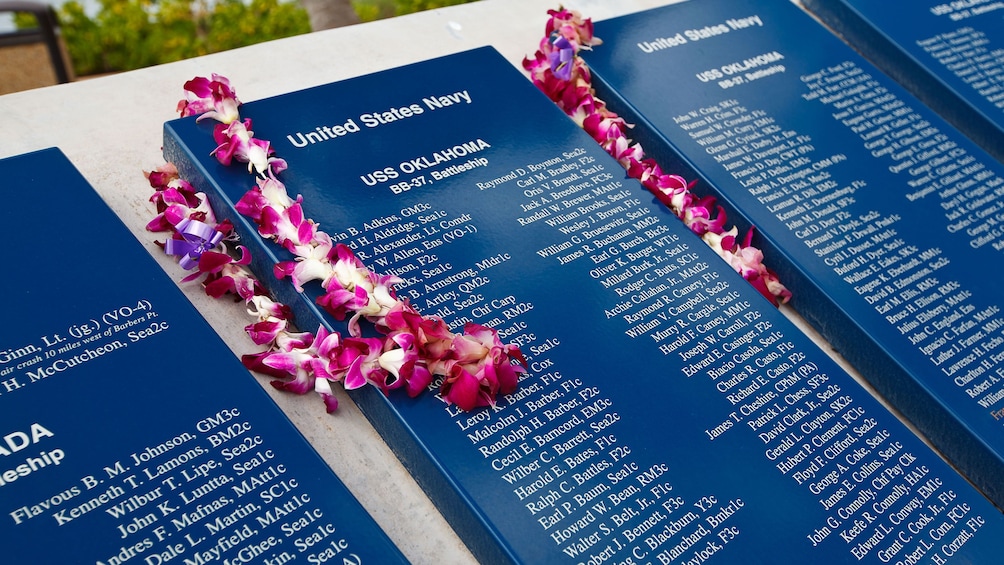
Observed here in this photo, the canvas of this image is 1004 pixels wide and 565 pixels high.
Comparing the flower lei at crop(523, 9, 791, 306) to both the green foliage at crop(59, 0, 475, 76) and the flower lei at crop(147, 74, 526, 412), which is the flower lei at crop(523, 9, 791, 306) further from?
the green foliage at crop(59, 0, 475, 76)

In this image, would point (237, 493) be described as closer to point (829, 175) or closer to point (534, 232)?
point (534, 232)

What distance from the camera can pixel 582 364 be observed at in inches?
66.8

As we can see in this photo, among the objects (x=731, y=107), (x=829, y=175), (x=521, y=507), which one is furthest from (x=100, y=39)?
(x=521, y=507)

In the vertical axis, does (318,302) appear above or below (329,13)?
below

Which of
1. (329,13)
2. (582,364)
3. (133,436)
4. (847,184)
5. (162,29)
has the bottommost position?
(133,436)

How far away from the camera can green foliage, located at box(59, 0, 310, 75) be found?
4.27 meters

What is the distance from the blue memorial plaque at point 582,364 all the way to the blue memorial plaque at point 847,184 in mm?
165

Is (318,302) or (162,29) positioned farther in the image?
(162,29)

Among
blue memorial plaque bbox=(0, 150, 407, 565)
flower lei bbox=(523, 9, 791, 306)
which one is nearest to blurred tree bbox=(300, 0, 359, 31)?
flower lei bbox=(523, 9, 791, 306)

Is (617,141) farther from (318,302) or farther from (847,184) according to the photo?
(318,302)

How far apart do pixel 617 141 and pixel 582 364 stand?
729mm

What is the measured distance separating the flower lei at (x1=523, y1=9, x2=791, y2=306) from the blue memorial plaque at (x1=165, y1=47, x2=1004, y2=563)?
77 mm

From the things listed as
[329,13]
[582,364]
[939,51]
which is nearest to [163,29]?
[329,13]

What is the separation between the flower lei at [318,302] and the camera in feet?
5.10
